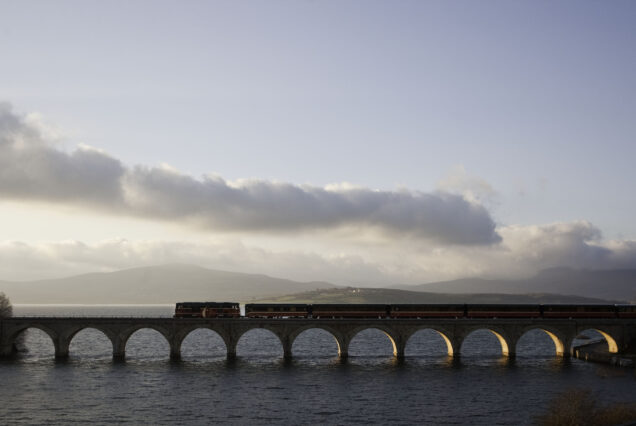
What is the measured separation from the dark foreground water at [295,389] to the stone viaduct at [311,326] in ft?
9.79

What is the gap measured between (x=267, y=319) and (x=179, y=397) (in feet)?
69.6

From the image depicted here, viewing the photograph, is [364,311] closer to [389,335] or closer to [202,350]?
[389,335]

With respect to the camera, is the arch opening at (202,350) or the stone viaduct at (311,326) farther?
the arch opening at (202,350)

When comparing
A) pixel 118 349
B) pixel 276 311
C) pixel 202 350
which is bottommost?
pixel 202 350

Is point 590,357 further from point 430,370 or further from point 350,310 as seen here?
point 350,310

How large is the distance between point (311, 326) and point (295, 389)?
16.3 m

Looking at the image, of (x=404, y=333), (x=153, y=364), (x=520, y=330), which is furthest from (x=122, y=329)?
(x=520, y=330)

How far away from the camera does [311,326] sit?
73.3 metres

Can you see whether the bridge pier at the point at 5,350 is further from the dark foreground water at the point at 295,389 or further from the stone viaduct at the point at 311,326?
the dark foreground water at the point at 295,389

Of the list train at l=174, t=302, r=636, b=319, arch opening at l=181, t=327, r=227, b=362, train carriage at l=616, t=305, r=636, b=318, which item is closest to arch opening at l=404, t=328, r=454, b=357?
train at l=174, t=302, r=636, b=319

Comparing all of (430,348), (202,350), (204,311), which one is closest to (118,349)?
(204,311)

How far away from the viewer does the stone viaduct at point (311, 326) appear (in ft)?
241

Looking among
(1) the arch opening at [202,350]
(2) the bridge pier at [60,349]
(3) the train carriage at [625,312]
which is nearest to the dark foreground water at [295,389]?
(2) the bridge pier at [60,349]

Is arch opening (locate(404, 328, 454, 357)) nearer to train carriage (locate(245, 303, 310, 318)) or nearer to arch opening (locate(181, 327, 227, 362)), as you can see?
train carriage (locate(245, 303, 310, 318))
